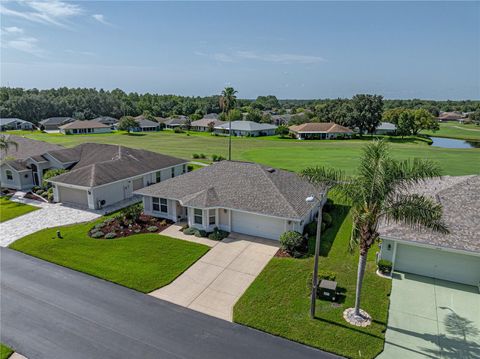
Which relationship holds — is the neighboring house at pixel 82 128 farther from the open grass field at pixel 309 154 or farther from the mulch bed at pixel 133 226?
the mulch bed at pixel 133 226

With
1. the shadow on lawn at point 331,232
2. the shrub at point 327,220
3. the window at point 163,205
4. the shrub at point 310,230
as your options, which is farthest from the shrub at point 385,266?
the window at point 163,205

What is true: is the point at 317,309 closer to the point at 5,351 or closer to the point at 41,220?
the point at 5,351

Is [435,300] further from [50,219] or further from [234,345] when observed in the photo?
[50,219]

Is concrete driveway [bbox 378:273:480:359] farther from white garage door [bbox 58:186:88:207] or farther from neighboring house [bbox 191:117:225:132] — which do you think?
neighboring house [bbox 191:117:225:132]

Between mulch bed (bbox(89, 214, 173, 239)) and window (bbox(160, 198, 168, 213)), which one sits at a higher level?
window (bbox(160, 198, 168, 213))

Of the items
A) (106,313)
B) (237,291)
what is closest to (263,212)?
(237,291)

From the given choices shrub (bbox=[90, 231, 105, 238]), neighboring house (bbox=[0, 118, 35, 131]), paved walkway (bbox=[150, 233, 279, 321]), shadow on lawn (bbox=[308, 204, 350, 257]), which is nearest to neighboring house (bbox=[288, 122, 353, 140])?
shadow on lawn (bbox=[308, 204, 350, 257])
